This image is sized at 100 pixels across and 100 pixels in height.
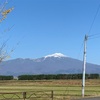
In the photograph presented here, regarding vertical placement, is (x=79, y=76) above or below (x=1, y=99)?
above

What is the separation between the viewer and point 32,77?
4510 inches

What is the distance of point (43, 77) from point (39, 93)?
Answer: 218 feet

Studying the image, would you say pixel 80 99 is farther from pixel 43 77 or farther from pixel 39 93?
pixel 43 77

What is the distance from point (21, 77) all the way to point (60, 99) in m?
75.6

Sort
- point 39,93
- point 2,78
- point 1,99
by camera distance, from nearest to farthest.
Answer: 1. point 1,99
2. point 39,93
3. point 2,78

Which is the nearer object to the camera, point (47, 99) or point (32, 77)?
point (47, 99)

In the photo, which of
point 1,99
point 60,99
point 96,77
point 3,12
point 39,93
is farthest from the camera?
point 96,77

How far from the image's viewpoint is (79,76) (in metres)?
109

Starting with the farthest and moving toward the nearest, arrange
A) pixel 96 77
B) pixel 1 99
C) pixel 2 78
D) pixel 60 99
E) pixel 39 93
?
pixel 2 78, pixel 96 77, pixel 39 93, pixel 60 99, pixel 1 99

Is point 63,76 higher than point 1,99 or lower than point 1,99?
higher

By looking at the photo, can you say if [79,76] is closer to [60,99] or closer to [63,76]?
[63,76]

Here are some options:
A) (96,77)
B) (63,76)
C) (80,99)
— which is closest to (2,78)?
(63,76)

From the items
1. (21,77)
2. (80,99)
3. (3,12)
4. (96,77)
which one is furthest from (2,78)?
(3,12)

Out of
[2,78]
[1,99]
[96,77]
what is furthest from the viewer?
[2,78]
